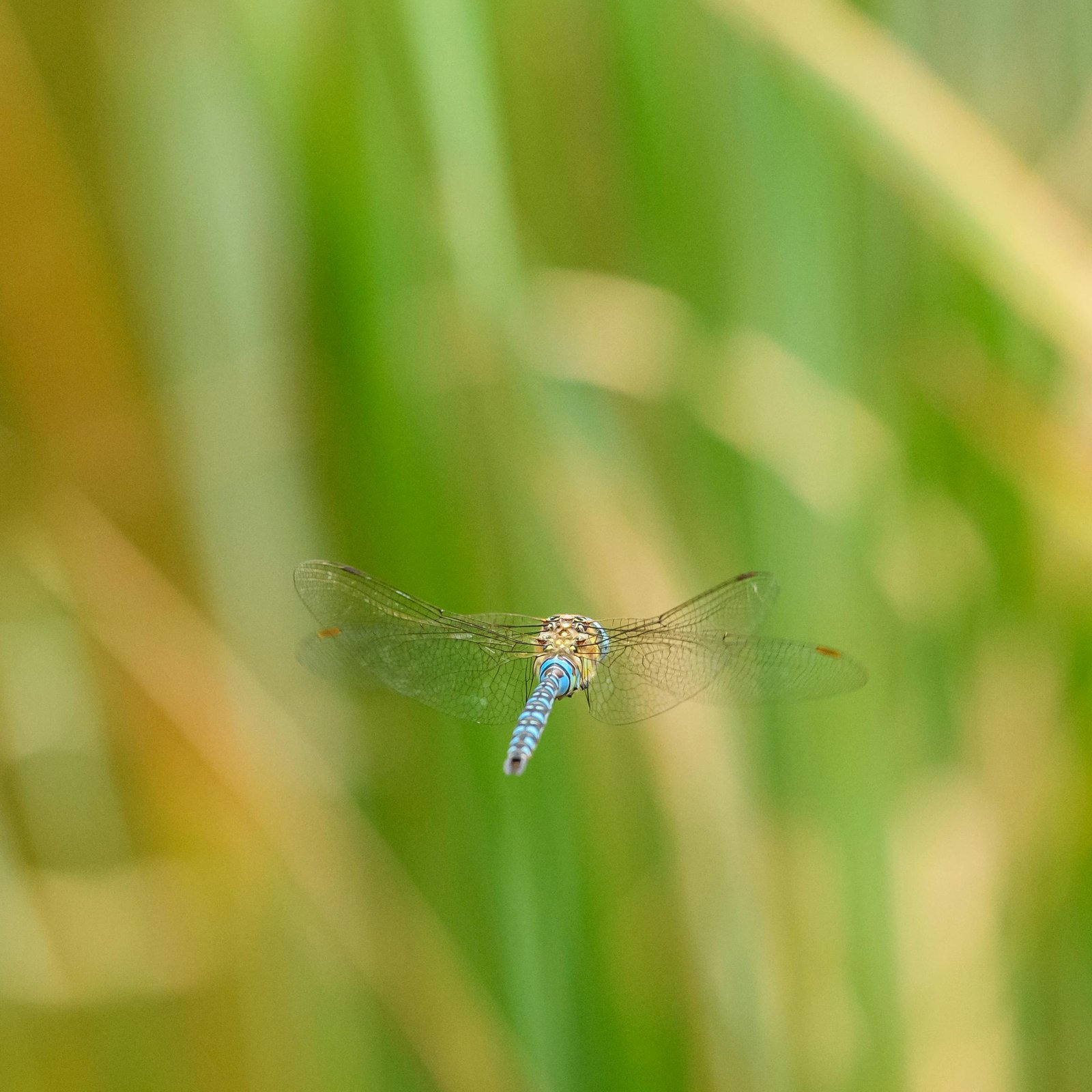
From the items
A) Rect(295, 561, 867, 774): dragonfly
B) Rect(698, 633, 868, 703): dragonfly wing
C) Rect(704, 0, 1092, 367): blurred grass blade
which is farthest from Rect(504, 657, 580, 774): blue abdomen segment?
Rect(704, 0, 1092, 367): blurred grass blade

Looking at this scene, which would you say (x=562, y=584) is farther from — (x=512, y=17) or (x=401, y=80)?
(x=512, y=17)

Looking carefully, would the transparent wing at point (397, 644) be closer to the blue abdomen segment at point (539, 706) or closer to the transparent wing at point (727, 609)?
the blue abdomen segment at point (539, 706)

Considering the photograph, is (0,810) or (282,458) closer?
(282,458)

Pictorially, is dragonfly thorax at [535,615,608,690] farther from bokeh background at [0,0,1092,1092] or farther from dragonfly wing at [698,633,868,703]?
dragonfly wing at [698,633,868,703]

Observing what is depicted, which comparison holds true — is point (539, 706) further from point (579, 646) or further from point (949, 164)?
point (949, 164)

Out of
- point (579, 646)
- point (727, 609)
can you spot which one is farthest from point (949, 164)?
point (579, 646)

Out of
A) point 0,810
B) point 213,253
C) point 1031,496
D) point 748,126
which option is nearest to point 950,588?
point 1031,496
